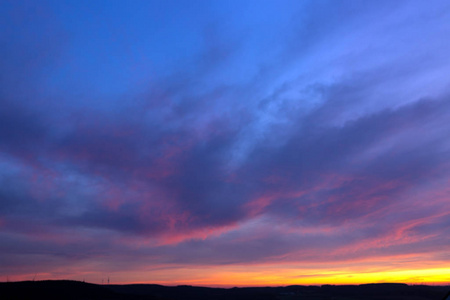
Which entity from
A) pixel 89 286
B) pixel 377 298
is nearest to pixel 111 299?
pixel 89 286

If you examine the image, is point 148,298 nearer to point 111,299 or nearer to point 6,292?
point 111,299

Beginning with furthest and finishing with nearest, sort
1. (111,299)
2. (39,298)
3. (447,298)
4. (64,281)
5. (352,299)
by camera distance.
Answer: (352,299)
(64,281)
(111,299)
(39,298)
(447,298)

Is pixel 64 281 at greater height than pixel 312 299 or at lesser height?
greater

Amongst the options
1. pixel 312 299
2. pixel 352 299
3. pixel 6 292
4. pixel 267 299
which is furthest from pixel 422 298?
pixel 6 292

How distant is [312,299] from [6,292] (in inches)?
5711

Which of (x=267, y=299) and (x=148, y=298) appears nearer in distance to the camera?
(x=148, y=298)

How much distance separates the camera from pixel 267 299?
648 ft

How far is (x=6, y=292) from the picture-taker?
12106 centimetres

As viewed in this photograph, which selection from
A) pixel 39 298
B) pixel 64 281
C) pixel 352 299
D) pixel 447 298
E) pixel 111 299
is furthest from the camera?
pixel 352 299

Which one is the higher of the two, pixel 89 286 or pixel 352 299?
pixel 89 286

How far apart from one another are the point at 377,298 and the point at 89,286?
480 ft

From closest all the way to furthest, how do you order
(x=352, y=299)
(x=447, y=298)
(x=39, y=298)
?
1. (x=447, y=298)
2. (x=39, y=298)
3. (x=352, y=299)

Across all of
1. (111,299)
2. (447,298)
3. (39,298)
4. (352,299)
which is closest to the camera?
(447,298)

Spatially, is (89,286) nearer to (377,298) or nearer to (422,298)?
(377,298)
